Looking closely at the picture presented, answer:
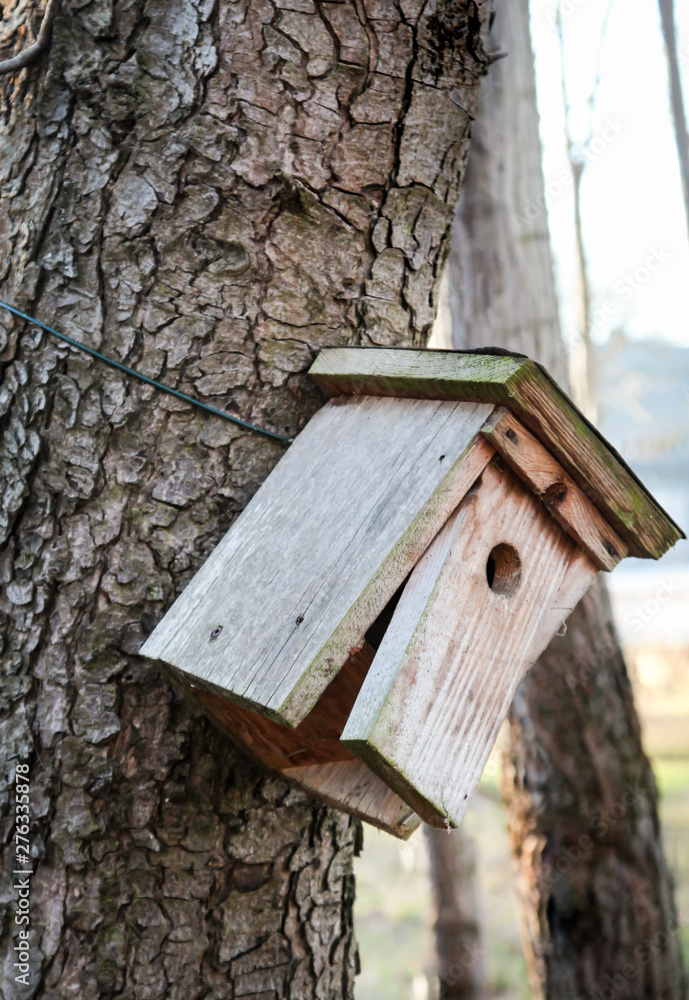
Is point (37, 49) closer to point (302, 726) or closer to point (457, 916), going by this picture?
point (302, 726)

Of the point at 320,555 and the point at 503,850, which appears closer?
the point at 320,555

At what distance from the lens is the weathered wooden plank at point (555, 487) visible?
4.02 feet

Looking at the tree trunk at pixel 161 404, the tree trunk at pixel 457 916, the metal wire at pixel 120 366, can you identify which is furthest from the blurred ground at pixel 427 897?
the metal wire at pixel 120 366

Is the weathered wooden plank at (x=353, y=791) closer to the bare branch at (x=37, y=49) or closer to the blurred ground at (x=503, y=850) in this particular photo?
the blurred ground at (x=503, y=850)

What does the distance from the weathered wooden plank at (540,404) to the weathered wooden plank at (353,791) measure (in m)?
0.62

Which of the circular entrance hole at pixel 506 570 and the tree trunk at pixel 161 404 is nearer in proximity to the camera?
the circular entrance hole at pixel 506 570

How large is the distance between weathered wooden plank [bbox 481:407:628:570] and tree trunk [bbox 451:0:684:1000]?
92.4 inches

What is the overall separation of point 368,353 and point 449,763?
0.72 meters

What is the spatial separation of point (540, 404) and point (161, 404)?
686mm

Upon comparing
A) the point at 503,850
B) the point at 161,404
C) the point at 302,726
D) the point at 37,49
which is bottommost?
the point at 503,850

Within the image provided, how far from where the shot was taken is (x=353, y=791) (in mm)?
1394

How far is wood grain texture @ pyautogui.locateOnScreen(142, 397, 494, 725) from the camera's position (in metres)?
1.13

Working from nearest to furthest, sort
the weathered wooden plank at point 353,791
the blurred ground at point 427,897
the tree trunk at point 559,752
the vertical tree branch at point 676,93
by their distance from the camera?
1. the weathered wooden plank at point 353,791
2. the vertical tree branch at point 676,93
3. the tree trunk at point 559,752
4. the blurred ground at point 427,897

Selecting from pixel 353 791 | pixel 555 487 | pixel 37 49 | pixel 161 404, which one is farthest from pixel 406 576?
pixel 37 49
